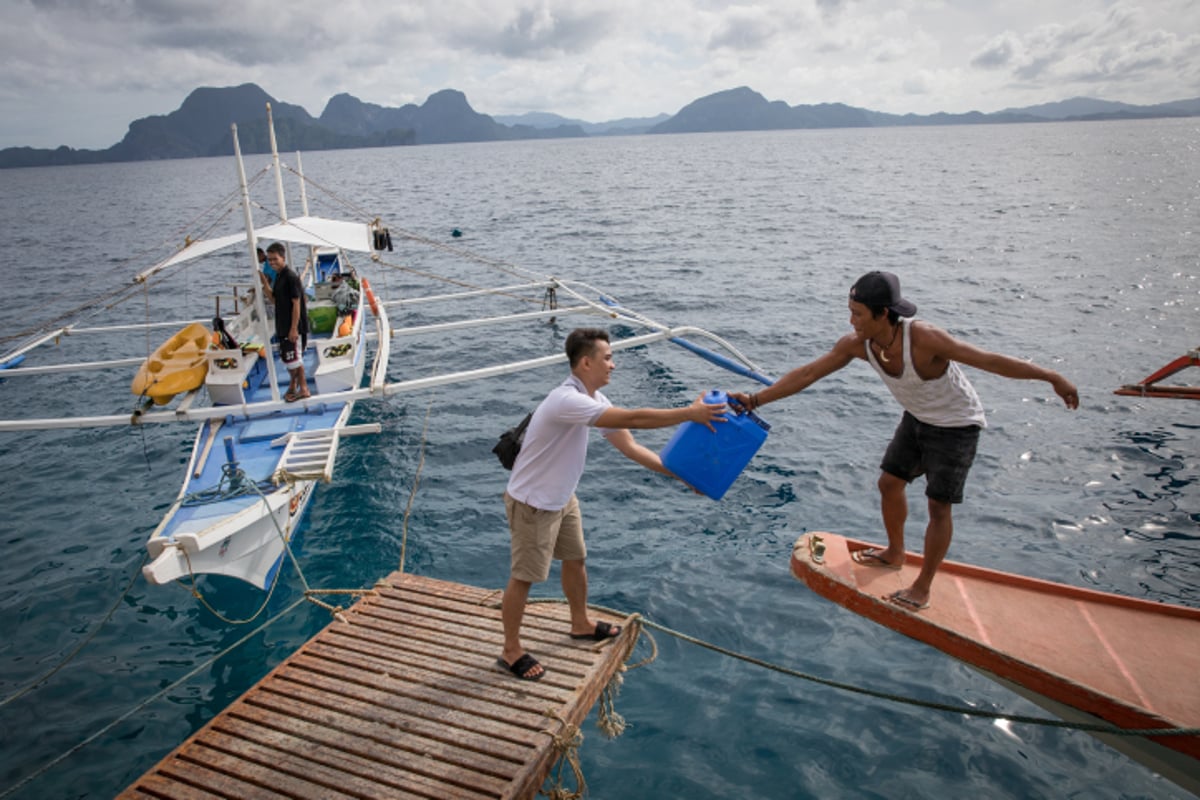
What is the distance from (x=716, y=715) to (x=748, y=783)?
777 millimetres

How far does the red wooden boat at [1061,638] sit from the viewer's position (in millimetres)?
4336

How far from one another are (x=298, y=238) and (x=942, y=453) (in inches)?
367

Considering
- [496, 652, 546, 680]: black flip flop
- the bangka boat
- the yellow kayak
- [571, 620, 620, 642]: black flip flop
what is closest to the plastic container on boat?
[571, 620, 620, 642]: black flip flop

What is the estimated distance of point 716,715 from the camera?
21.6 feet

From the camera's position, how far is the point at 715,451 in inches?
219

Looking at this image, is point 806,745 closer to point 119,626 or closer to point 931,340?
point 931,340

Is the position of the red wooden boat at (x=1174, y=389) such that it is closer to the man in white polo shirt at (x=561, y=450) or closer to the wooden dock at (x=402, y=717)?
the man in white polo shirt at (x=561, y=450)

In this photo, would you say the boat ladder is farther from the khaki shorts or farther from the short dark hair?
the short dark hair

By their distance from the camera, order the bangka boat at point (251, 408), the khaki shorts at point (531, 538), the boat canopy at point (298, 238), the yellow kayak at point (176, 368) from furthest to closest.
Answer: the boat canopy at point (298, 238) < the yellow kayak at point (176, 368) < the bangka boat at point (251, 408) < the khaki shorts at point (531, 538)

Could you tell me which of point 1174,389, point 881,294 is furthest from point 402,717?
point 1174,389

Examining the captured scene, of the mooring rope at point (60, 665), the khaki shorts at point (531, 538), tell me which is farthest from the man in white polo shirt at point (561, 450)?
the mooring rope at point (60, 665)

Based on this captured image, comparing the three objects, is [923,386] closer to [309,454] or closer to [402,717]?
[402,717]

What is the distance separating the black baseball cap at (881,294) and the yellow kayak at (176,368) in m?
9.11

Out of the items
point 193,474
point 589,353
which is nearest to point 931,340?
point 589,353
